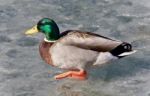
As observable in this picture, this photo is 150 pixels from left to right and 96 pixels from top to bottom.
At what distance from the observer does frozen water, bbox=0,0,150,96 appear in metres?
5.73

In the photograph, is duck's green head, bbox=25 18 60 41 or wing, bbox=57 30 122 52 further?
duck's green head, bbox=25 18 60 41

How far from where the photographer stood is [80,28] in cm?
718

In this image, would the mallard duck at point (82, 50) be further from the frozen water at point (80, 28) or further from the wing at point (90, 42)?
the frozen water at point (80, 28)

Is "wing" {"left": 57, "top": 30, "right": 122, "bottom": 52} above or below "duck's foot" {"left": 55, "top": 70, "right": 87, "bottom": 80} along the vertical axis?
above

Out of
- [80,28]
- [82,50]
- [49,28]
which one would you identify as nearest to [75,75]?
[82,50]

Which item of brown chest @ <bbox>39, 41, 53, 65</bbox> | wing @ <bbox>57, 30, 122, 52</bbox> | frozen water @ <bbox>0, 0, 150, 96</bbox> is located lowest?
frozen water @ <bbox>0, 0, 150, 96</bbox>

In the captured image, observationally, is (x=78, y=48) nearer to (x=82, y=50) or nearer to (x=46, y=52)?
(x=82, y=50)

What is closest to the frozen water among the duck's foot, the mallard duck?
the duck's foot

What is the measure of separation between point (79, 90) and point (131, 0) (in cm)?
274

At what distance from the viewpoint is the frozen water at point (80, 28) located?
18.8 feet

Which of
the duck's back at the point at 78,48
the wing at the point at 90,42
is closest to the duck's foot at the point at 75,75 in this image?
the duck's back at the point at 78,48

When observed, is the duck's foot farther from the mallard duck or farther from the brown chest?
the brown chest

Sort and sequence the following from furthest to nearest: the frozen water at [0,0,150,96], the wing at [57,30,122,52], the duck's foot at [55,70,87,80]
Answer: the duck's foot at [55,70,87,80] < the frozen water at [0,0,150,96] < the wing at [57,30,122,52]

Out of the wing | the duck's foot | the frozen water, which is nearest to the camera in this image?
the wing
